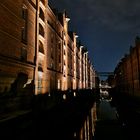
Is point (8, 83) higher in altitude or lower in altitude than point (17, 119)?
higher

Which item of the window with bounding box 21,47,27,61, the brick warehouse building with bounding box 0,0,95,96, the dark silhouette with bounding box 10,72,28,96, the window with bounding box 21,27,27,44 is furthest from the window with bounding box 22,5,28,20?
the dark silhouette with bounding box 10,72,28,96

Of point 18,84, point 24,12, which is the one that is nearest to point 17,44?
point 18,84

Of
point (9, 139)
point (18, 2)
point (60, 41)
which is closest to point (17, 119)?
point (9, 139)

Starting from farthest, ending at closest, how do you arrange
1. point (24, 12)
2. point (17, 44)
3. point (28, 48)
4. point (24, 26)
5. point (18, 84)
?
point (28, 48) < point (24, 12) < point (24, 26) < point (17, 44) < point (18, 84)

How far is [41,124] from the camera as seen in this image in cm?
1190

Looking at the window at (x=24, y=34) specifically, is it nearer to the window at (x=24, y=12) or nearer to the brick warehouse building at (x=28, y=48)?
the brick warehouse building at (x=28, y=48)

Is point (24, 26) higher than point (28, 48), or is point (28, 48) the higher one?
point (24, 26)

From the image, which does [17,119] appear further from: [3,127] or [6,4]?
[6,4]

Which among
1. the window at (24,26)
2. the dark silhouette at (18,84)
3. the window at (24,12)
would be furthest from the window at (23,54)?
the window at (24,12)

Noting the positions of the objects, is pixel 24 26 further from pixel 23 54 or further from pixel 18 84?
pixel 18 84

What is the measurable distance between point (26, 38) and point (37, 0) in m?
4.30

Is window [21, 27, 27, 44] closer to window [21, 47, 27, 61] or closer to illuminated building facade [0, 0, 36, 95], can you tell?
illuminated building facade [0, 0, 36, 95]

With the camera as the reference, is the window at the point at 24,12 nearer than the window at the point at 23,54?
No

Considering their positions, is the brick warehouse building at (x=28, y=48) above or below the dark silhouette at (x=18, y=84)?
above
